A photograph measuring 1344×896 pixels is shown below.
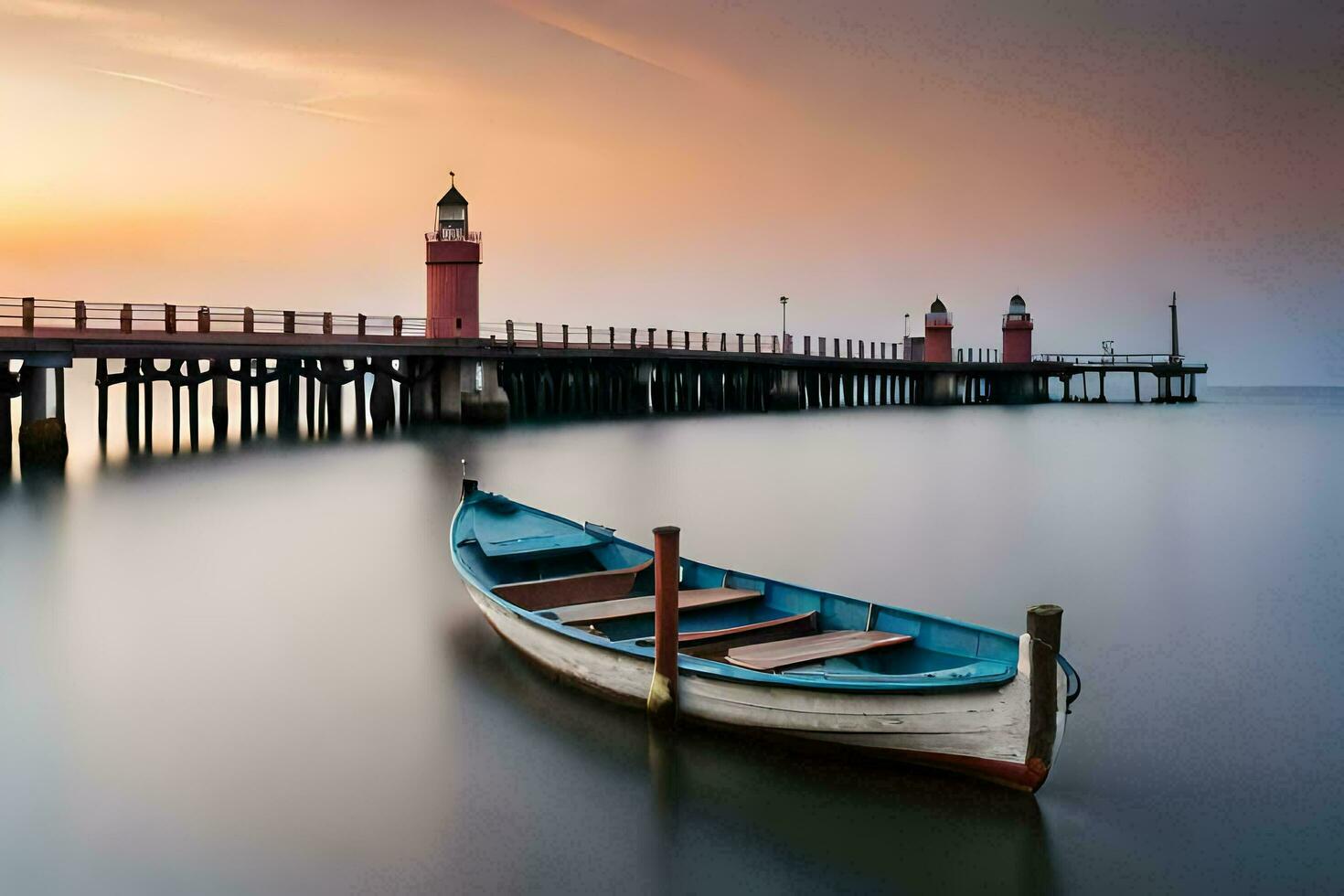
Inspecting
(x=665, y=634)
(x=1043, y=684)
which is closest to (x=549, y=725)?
(x=665, y=634)

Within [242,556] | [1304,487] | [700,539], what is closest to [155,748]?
[242,556]

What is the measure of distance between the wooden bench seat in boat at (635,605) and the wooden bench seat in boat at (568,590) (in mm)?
267

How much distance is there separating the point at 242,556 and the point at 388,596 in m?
3.14

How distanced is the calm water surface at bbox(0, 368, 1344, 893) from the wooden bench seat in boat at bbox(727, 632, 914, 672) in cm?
52

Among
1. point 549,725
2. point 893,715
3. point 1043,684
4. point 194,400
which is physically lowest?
point 549,725

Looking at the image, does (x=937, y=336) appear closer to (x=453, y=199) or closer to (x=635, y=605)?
(x=453, y=199)

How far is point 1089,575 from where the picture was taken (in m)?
13.9

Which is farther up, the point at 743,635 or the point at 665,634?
the point at 665,634

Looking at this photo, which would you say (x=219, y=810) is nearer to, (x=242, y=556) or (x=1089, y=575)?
(x=242, y=556)

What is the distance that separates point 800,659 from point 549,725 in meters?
1.76

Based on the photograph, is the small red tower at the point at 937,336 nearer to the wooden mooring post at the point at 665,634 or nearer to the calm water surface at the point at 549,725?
the calm water surface at the point at 549,725

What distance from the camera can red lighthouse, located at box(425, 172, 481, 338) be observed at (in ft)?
105

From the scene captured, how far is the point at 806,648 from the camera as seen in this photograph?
7.15 m

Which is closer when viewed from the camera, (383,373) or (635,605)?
(635,605)
